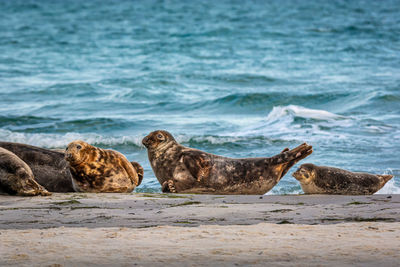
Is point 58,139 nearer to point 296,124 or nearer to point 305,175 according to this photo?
point 296,124

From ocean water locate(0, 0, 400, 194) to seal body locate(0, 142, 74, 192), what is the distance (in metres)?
1.54

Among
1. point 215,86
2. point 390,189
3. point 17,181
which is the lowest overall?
point 215,86

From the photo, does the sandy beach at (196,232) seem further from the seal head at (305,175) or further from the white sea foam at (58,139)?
the white sea foam at (58,139)

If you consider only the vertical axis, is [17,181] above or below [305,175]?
above

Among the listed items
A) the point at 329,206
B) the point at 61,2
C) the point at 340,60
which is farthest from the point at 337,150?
the point at 61,2

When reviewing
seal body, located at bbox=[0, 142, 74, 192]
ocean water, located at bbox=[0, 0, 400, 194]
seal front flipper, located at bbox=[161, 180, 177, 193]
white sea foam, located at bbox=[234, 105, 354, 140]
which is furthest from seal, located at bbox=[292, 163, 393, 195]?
white sea foam, located at bbox=[234, 105, 354, 140]

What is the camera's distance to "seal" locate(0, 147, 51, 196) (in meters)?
6.30

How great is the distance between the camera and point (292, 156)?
284 inches

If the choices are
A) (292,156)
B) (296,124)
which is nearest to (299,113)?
(296,124)

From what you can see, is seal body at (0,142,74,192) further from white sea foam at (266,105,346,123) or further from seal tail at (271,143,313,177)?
white sea foam at (266,105,346,123)

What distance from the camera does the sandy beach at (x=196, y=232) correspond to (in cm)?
358

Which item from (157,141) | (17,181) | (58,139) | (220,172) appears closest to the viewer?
(17,181)

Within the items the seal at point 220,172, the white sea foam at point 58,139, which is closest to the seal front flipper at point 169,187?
the seal at point 220,172

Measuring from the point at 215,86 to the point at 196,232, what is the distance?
18262 mm
